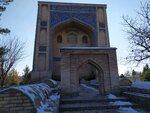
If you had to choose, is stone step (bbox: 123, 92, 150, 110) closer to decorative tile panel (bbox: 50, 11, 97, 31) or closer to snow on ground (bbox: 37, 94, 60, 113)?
snow on ground (bbox: 37, 94, 60, 113)

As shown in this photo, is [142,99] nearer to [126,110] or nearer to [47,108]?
[126,110]

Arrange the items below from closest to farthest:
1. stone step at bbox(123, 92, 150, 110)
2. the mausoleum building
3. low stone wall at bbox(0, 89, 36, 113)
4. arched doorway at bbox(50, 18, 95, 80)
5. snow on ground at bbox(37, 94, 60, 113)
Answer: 1. low stone wall at bbox(0, 89, 36, 113)
2. snow on ground at bbox(37, 94, 60, 113)
3. stone step at bbox(123, 92, 150, 110)
4. the mausoleum building
5. arched doorway at bbox(50, 18, 95, 80)

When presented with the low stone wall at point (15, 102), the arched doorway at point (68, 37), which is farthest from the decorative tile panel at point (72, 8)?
the low stone wall at point (15, 102)

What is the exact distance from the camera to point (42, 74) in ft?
61.1

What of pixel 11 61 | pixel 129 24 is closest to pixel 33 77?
pixel 11 61

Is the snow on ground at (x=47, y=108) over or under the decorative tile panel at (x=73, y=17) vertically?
under

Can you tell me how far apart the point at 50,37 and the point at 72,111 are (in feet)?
49.7

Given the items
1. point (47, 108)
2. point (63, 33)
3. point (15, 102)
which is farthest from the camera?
point (63, 33)

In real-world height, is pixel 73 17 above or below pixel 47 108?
above

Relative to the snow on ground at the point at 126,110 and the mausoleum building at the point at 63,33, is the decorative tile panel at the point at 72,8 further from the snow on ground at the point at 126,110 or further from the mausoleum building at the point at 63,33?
the snow on ground at the point at 126,110

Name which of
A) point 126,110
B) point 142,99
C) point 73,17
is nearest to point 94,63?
point 142,99

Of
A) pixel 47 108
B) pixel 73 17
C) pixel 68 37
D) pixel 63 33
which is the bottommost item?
pixel 47 108

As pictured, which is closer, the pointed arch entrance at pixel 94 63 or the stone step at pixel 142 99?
the stone step at pixel 142 99

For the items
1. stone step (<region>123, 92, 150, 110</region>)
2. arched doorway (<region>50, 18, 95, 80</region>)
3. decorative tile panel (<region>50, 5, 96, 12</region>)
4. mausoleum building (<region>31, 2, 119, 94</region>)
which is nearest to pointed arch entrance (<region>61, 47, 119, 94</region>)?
stone step (<region>123, 92, 150, 110</region>)
